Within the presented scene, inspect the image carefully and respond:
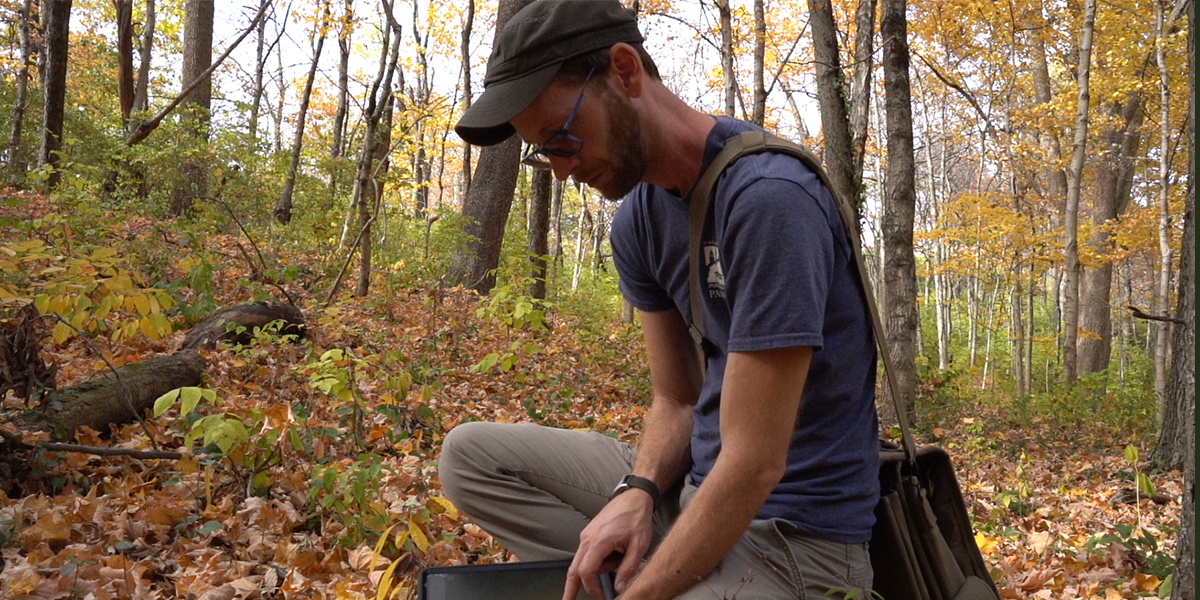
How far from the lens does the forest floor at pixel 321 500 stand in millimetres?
2613

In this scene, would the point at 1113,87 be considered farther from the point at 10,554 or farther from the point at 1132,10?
the point at 10,554

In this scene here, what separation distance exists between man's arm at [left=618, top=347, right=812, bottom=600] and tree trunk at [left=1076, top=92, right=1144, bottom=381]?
613 inches

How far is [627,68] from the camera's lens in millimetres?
1678

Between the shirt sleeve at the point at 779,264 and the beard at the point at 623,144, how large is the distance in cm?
26

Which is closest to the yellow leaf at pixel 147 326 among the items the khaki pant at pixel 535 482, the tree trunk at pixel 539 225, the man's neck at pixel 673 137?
the khaki pant at pixel 535 482

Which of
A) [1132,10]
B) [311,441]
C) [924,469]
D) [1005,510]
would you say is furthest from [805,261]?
[1132,10]

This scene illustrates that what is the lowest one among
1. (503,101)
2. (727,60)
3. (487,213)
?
(503,101)

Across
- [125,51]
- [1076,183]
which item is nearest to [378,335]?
[125,51]

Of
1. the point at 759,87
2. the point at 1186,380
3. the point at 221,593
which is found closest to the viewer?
the point at 221,593

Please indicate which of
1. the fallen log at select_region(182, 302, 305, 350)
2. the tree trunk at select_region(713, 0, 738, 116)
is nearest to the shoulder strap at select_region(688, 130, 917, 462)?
the fallen log at select_region(182, 302, 305, 350)

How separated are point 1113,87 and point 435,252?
12.0 metres

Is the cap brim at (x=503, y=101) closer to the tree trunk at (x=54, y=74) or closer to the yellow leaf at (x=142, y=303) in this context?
the yellow leaf at (x=142, y=303)

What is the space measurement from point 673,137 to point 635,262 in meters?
0.43

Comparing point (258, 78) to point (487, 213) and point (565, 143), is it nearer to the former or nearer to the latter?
point (487, 213)
